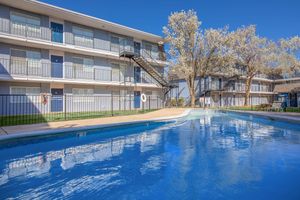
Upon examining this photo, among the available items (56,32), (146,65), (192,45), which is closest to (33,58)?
(56,32)

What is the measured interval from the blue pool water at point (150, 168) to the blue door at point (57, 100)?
933cm

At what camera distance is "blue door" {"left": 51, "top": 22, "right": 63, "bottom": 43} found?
1669 centimetres

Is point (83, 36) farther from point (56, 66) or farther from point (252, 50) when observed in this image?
point (252, 50)

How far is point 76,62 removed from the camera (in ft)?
59.7

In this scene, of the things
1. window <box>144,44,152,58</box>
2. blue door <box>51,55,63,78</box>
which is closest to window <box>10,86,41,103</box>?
blue door <box>51,55,63,78</box>

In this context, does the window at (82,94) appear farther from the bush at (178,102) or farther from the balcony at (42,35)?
the bush at (178,102)

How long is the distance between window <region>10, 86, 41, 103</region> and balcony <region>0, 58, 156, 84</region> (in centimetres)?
133

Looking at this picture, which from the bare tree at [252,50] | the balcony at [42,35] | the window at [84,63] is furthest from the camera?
the bare tree at [252,50]

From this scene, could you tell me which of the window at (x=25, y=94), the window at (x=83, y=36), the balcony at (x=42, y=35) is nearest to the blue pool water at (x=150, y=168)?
the window at (x=25, y=94)

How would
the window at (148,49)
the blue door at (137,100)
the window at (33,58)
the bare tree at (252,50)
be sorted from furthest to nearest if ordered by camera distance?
the bare tree at (252,50), the window at (148,49), the blue door at (137,100), the window at (33,58)

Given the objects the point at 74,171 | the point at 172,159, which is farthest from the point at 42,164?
the point at 172,159

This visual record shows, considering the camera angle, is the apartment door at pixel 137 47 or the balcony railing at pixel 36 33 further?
the apartment door at pixel 137 47

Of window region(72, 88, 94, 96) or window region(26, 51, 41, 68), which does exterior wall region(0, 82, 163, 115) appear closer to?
window region(72, 88, 94, 96)

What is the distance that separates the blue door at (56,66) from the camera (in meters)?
16.5
